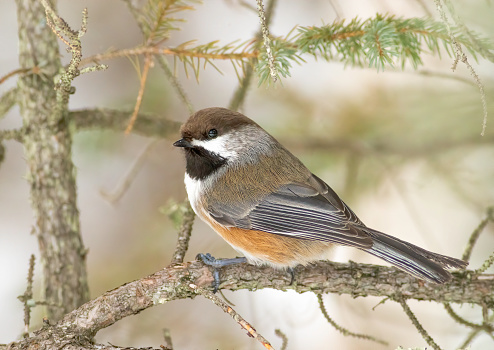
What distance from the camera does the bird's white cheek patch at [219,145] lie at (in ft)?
7.25

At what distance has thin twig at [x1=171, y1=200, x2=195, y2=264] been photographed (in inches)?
80.2

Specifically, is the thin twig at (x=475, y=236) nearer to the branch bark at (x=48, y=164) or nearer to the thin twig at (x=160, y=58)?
the thin twig at (x=160, y=58)

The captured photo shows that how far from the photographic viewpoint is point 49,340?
1.67 m

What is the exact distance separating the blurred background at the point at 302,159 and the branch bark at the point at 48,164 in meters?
0.52

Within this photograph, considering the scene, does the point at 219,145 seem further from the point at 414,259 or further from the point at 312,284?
the point at 414,259

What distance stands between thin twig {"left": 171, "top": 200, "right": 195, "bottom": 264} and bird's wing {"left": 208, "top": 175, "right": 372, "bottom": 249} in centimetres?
10

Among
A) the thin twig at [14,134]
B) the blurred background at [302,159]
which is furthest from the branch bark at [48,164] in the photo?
the blurred background at [302,159]

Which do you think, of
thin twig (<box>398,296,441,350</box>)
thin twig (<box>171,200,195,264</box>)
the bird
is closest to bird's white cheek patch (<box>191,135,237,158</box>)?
the bird

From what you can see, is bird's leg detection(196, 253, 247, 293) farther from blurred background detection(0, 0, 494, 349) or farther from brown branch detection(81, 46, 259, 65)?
brown branch detection(81, 46, 259, 65)

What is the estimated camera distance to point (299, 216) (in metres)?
2.20

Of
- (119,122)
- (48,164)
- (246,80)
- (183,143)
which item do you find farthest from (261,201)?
(48,164)

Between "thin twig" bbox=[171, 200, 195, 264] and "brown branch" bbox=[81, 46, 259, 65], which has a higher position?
"brown branch" bbox=[81, 46, 259, 65]

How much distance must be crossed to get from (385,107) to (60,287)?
196 centimetres

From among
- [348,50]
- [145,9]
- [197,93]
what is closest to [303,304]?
[197,93]
